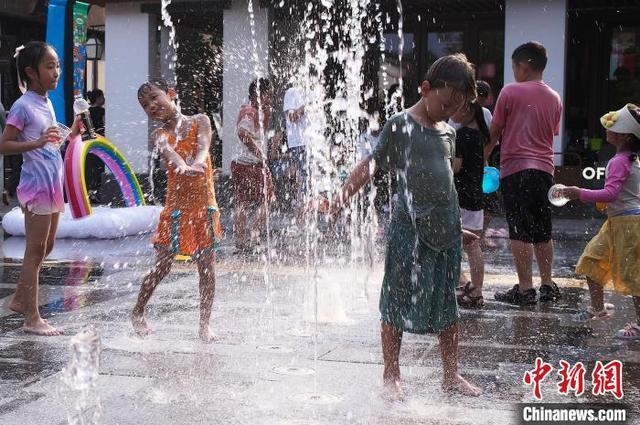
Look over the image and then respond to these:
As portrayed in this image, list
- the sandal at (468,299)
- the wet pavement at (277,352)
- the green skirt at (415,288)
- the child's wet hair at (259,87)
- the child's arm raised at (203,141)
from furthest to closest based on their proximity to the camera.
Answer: the child's wet hair at (259,87)
the sandal at (468,299)
the child's arm raised at (203,141)
the green skirt at (415,288)
the wet pavement at (277,352)

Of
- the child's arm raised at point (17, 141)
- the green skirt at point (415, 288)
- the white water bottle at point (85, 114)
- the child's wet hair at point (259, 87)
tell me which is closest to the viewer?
the green skirt at point (415, 288)

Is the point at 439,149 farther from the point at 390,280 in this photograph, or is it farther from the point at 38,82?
the point at 38,82

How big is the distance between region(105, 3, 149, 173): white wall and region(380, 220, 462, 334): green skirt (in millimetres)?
14314

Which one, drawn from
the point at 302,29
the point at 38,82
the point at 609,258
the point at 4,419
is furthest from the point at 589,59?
the point at 4,419

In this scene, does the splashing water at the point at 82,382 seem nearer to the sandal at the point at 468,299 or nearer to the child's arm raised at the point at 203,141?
the child's arm raised at the point at 203,141

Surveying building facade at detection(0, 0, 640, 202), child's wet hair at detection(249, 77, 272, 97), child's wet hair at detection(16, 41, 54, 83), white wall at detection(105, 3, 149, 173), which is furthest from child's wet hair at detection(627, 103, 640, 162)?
white wall at detection(105, 3, 149, 173)

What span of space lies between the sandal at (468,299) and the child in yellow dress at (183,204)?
80.5 inches

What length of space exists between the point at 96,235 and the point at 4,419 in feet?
22.8

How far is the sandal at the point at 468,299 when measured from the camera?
6.35 meters

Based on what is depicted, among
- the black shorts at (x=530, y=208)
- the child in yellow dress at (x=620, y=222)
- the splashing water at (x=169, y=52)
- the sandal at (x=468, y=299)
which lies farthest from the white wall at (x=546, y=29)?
the child in yellow dress at (x=620, y=222)

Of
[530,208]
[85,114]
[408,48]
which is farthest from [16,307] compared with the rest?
[408,48]

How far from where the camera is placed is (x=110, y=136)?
62.2 feet

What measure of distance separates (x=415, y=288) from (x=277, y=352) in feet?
3.74

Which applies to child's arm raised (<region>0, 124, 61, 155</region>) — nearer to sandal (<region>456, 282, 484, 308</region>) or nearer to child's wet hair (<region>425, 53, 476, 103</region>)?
child's wet hair (<region>425, 53, 476, 103</region>)
